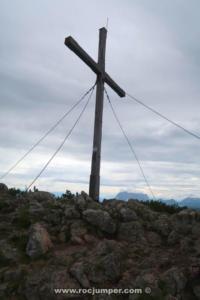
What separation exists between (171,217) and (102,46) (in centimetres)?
712

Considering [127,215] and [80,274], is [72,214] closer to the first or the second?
[127,215]

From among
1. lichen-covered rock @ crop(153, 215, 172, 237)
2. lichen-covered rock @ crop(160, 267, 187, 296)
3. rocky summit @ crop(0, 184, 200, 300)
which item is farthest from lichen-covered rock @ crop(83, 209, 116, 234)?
lichen-covered rock @ crop(160, 267, 187, 296)

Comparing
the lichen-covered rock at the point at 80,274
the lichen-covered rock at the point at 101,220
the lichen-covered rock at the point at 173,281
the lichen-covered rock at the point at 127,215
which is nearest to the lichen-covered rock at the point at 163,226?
the lichen-covered rock at the point at 127,215

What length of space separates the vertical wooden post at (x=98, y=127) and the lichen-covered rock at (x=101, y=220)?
7.82 feet

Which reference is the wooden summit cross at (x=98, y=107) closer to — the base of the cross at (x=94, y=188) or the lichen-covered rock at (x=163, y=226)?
the base of the cross at (x=94, y=188)

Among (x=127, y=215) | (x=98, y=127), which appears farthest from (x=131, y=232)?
(x=98, y=127)

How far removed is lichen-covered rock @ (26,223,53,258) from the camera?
372 inches

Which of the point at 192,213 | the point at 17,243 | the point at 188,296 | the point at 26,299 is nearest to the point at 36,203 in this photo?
the point at 17,243

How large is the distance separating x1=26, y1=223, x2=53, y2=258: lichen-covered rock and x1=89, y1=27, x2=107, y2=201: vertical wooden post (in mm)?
3468

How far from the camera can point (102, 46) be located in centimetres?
1384

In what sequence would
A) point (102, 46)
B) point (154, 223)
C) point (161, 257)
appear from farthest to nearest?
point (102, 46)
point (154, 223)
point (161, 257)

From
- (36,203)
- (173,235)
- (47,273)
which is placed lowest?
(47,273)

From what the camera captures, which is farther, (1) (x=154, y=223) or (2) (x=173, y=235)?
(1) (x=154, y=223)

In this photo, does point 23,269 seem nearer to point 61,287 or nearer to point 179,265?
point 61,287
